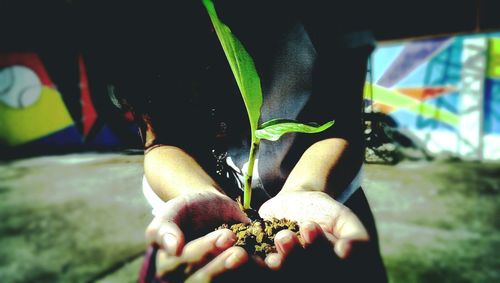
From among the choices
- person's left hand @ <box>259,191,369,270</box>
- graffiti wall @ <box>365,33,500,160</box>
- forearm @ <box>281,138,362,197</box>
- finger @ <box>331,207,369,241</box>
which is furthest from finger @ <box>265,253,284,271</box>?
graffiti wall @ <box>365,33,500,160</box>

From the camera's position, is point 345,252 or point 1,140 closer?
point 345,252

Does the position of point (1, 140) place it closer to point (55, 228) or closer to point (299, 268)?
point (55, 228)

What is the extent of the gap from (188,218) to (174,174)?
0.23 metres

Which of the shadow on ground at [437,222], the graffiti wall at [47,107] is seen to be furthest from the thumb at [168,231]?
the graffiti wall at [47,107]

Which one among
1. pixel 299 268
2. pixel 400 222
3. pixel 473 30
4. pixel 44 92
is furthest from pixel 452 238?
pixel 44 92

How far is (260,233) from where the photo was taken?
629mm

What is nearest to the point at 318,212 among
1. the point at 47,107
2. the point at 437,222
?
the point at 437,222

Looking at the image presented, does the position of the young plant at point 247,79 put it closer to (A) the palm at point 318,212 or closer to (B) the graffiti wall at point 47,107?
(A) the palm at point 318,212

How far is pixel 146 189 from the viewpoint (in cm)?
96

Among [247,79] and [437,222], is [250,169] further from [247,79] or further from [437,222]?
[437,222]

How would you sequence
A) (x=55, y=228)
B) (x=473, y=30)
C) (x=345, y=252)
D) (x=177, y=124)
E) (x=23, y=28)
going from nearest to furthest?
1. (x=345, y=252)
2. (x=177, y=124)
3. (x=55, y=228)
4. (x=473, y=30)
5. (x=23, y=28)

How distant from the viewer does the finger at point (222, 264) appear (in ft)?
1.76

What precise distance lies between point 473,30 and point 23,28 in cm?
597

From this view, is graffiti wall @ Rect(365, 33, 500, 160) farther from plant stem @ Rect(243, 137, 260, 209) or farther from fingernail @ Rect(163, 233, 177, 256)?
fingernail @ Rect(163, 233, 177, 256)
